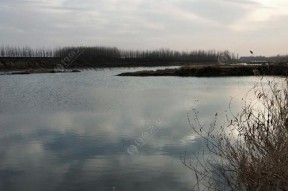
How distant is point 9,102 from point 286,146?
23539 millimetres

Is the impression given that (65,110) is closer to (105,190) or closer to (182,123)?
(182,123)

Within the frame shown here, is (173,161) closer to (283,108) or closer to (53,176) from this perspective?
(53,176)

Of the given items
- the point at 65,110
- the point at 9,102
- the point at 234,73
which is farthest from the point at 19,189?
the point at 234,73

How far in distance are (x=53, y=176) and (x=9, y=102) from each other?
18537mm

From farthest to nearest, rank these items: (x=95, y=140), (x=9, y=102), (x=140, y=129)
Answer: (x=9, y=102), (x=140, y=129), (x=95, y=140)

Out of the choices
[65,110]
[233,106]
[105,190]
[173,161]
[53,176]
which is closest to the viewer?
[105,190]

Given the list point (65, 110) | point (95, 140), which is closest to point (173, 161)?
point (95, 140)

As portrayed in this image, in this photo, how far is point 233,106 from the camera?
20656 millimetres

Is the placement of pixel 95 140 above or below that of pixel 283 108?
below

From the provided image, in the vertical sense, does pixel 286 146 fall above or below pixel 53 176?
above

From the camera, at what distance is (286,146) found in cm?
665

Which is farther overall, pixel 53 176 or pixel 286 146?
pixel 53 176

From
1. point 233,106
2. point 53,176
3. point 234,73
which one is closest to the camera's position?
point 53,176

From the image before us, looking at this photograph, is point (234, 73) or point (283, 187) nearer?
point (283, 187)
